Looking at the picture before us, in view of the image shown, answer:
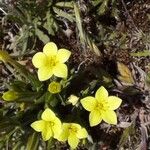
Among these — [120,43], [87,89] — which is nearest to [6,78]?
[87,89]

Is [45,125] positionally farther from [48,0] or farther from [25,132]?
[48,0]

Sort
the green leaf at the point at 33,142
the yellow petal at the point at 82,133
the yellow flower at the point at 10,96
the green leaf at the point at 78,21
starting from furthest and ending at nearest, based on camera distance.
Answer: the green leaf at the point at 78,21 → the green leaf at the point at 33,142 → the yellow petal at the point at 82,133 → the yellow flower at the point at 10,96

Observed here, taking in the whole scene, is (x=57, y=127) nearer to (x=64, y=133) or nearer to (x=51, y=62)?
(x=64, y=133)

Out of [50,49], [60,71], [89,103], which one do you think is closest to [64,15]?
[50,49]

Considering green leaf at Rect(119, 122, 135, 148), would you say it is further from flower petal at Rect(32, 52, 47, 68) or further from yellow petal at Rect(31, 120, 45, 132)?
flower petal at Rect(32, 52, 47, 68)

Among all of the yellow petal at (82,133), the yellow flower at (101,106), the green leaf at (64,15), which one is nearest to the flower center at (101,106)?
the yellow flower at (101,106)

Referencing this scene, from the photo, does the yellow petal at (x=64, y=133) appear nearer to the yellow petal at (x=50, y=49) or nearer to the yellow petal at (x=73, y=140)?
the yellow petal at (x=73, y=140)

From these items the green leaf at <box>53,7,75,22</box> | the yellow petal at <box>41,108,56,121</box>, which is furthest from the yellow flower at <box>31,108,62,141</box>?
the green leaf at <box>53,7,75,22</box>

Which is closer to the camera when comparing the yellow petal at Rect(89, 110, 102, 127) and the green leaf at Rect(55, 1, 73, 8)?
the yellow petal at Rect(89, 110, 102, 127)
